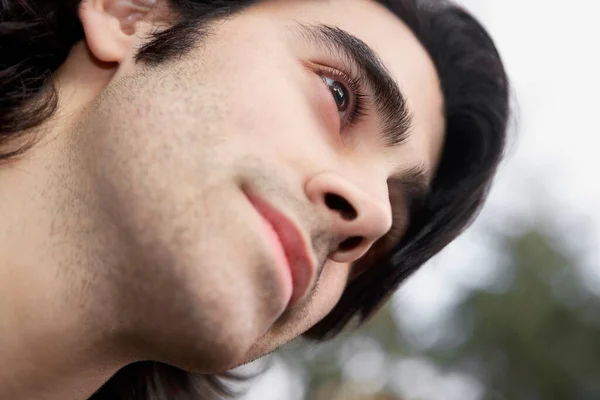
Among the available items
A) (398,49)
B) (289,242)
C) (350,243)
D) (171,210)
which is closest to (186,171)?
(171,210)

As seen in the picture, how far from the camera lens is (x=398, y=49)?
42.6 inches

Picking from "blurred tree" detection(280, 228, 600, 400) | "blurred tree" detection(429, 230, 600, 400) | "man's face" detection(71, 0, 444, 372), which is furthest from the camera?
"blurred tree" detection(429, 230, 600, 400)

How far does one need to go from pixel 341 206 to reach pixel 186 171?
0.24m

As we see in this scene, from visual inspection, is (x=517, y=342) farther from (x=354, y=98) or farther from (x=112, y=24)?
(x=112, y=24)

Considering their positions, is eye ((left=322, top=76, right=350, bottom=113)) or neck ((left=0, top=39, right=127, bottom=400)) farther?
eye ((left=322, top=76, right=350, bottom=113))

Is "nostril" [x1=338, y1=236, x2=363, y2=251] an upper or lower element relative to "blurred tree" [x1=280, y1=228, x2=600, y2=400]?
upper

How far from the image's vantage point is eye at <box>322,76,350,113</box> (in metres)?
0.96

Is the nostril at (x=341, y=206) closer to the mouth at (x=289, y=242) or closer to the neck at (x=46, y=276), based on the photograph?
the mouth at (x=289, y=242)

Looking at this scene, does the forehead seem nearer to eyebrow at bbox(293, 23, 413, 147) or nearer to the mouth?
eyebrow at bbox(293, 23, 413, 147)

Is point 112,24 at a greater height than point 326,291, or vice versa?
point 112,24

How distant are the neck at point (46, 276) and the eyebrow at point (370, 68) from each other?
456mm

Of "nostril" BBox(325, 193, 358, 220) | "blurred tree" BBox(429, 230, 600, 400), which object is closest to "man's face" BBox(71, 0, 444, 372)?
"nostril" BBox(325, 193, 358, 220)

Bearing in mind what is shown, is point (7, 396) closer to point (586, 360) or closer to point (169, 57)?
point (169, 57)

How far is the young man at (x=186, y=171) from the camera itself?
0.78 meters
